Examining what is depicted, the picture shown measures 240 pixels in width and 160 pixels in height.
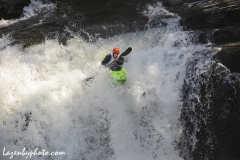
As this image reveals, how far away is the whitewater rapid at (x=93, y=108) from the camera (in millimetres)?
6262

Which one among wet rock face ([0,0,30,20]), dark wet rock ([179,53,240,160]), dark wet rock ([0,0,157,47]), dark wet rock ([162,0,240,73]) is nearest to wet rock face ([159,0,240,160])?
dark wet rock ([179,53,240,160])

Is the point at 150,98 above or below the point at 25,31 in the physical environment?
below

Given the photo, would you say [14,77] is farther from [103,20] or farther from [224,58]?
→ [224,58]

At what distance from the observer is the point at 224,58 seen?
6148 millimetres

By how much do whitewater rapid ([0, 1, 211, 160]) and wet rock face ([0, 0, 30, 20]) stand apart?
114 inches

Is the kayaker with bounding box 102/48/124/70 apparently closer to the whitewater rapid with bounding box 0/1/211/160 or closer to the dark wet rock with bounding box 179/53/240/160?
the whitewater rapid with bounding box 0/1/211/160

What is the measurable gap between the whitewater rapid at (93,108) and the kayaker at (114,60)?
24cm

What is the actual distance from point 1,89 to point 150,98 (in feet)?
11.9

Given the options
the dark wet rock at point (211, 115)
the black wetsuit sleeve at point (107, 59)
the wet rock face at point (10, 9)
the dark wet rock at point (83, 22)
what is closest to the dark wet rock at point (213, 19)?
the dark wet rock at point (211, 115)

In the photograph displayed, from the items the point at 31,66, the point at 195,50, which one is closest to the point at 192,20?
the point at 195,50

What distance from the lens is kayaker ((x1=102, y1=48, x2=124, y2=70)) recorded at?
679 cm

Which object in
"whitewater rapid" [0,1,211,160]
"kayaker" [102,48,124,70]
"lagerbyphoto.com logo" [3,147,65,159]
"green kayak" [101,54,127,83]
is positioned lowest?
"lagerbyphoto.com logo" [3,147,65,159]

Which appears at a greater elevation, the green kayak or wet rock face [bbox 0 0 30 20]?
wet rock face [bbox 0 0 30 20]

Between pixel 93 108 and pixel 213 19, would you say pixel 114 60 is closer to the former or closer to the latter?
pixel 93 108
